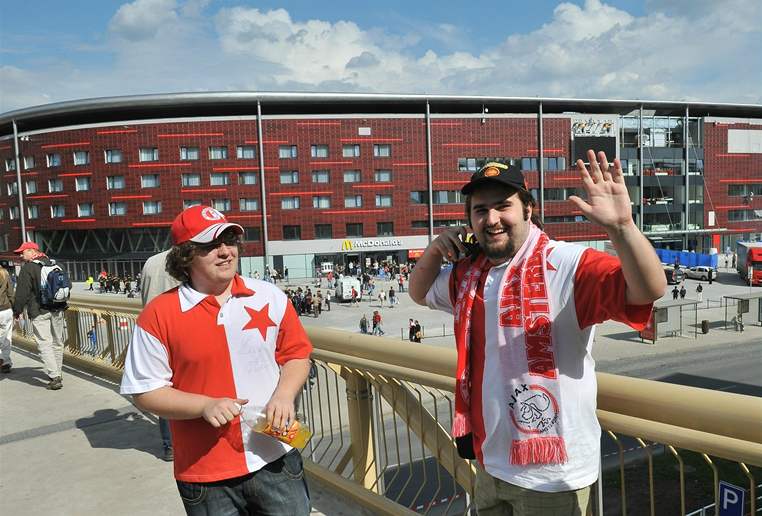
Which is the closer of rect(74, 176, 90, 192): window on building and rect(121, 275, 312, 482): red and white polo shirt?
rect(121, 275, 312, 482): red and white polo shirt

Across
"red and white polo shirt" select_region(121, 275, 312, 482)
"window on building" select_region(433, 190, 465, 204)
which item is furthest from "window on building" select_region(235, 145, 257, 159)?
"red and white polo shirt" select_region(121, 275, 312, 482)

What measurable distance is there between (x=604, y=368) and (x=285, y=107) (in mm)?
46969

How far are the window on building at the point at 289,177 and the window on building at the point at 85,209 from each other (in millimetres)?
20048

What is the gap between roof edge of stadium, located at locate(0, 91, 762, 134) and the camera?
56812 mm

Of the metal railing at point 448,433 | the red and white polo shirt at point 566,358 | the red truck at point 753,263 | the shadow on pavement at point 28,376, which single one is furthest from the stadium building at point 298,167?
the red and white polo shirt at point 566,358

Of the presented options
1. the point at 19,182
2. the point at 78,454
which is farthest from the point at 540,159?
the point at 78,454

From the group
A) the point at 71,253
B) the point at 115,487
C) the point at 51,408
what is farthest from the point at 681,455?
the point at 71,253

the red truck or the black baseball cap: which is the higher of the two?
the black baseball cap

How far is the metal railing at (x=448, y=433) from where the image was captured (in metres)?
1.89

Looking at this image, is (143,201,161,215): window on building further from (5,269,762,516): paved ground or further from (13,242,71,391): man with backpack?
(13,242,71,391): man with backpack

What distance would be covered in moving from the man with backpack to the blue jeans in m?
5.67

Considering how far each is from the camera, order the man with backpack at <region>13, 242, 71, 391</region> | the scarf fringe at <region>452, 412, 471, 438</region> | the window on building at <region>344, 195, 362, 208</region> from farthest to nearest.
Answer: the window on building at <region>344, 195, 362, 208</region> < the man with backpack at <region>13, 242, 71, 391</region> < the scarf fringe at <region>452, 412, 471, 438</region>

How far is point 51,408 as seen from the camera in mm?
6215

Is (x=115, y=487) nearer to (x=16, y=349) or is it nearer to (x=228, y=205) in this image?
(x=16, y=349)
